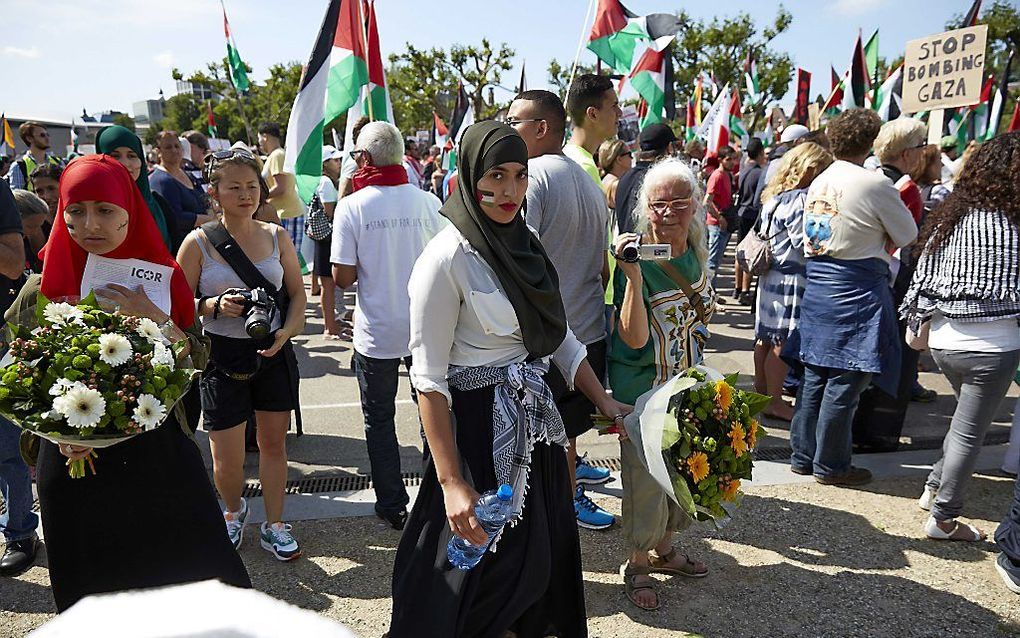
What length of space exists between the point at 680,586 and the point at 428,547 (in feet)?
5.20

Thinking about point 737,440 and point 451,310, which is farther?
point 737,440

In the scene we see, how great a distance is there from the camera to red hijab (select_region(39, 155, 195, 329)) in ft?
7.79

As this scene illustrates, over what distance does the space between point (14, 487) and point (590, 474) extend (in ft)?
10.3

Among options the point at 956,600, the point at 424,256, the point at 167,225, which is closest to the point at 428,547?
the point at 424,256

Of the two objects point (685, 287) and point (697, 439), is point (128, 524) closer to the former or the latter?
point (697, 439)

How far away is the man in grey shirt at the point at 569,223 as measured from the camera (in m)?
3.33

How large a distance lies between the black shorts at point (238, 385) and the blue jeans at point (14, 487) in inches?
39.6

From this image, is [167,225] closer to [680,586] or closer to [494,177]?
[494,177]

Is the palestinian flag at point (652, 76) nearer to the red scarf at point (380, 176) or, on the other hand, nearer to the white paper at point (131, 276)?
the red scarf at point (380, 176)

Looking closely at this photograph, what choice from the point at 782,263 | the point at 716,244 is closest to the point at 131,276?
the point at 782,263

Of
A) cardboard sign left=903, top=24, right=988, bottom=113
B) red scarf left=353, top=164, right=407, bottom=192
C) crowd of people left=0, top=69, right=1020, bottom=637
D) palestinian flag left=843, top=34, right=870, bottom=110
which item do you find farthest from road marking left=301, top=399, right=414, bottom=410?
palestinian flag left=843, top=34, right=870, bottom=110

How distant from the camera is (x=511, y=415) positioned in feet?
7.30

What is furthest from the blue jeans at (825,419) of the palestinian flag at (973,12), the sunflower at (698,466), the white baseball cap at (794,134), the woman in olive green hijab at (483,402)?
the palestinian flag at (973,12)

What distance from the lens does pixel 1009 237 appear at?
3.32 m
